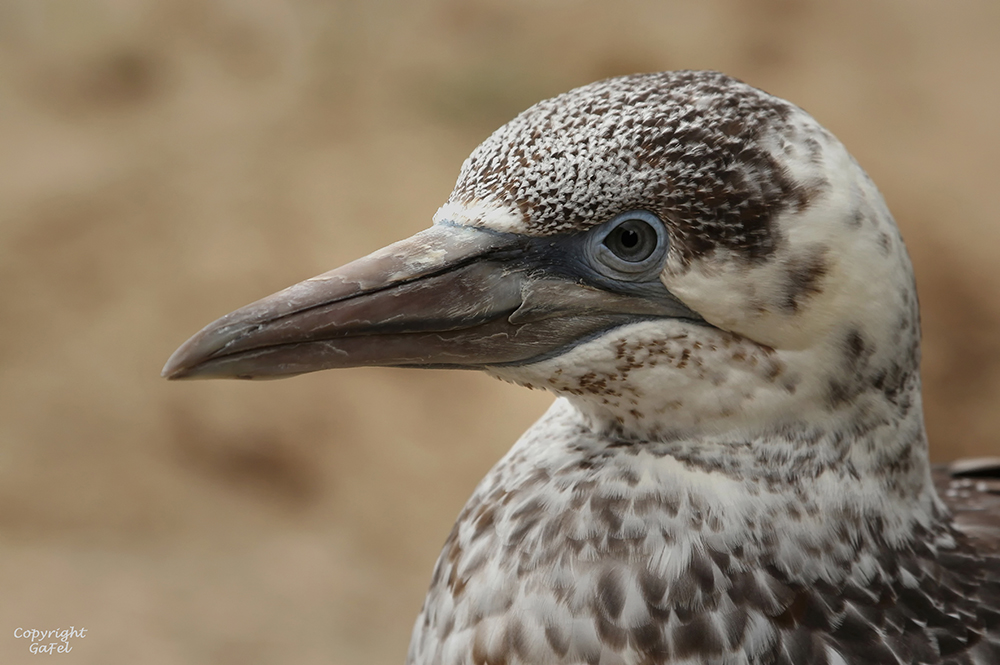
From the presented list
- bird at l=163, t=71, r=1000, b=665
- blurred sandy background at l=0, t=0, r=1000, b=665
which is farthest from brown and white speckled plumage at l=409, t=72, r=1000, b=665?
blurred sandy background at l=0, t=0, r=1000, b=665

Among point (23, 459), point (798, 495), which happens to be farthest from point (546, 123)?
point (23, 459)

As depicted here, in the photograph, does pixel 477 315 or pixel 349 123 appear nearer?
pixel 477 315

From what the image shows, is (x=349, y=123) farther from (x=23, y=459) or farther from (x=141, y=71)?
(x=23, y=459)

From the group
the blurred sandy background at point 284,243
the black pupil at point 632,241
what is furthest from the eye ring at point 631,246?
the blurred sandy background at point 284,243

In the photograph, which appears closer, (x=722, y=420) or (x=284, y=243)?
(x=722, y=420)

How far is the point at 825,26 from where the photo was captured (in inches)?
228

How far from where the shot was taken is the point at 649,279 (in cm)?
168

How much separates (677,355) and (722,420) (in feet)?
0.47

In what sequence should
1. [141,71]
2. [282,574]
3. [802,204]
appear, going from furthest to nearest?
[141,71] < [282,574] < [802,204]

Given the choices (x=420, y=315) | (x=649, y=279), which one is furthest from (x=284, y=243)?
(x=649, y=279)

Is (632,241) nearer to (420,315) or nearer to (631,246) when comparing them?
(631,246)

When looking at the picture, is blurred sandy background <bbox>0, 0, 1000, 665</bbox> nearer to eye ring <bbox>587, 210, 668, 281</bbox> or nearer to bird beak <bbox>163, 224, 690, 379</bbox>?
bird beak <bbox>163, 224, 690, 379</bbox>

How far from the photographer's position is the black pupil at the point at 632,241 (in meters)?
1.64

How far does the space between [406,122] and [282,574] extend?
2.67 m
